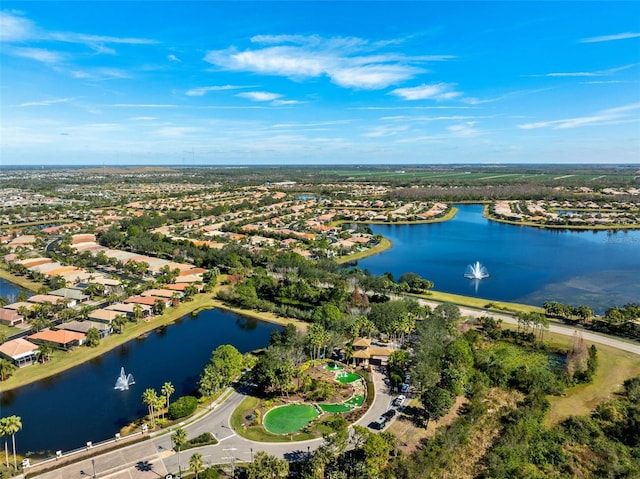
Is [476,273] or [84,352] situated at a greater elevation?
[476,273]

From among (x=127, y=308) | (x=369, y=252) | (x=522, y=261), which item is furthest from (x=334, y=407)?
(x=522, y=261)

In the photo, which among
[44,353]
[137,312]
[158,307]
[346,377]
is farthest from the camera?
[158,307]

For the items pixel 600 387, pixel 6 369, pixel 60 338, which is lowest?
pixel 600 387

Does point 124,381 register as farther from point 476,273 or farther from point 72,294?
point 476,273

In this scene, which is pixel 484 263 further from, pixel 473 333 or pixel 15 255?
pixel 15 255

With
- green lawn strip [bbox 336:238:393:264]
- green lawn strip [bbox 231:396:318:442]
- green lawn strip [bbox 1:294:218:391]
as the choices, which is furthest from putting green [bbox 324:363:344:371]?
green lawn strip [bbox 336:238:393:264]

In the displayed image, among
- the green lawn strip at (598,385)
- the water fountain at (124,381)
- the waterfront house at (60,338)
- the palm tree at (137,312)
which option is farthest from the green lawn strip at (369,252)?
the water fountain at (124,381)
